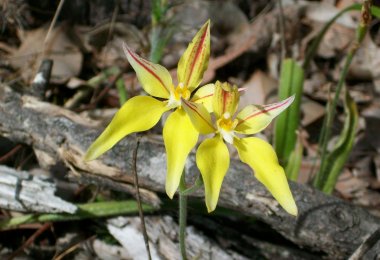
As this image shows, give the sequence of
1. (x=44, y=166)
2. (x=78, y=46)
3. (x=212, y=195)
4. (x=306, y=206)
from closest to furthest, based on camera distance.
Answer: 1. (x=212, y=195)
2. (x=306, y=206)
3. (x=44, y=166)
4. (x=78, y=46)

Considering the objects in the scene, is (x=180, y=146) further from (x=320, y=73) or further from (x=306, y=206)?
(x=320, y=73)

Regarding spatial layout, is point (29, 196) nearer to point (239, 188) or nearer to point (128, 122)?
point (239, 188)

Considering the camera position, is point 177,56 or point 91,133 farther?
point 177,56

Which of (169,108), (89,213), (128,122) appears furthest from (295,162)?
(128,122)

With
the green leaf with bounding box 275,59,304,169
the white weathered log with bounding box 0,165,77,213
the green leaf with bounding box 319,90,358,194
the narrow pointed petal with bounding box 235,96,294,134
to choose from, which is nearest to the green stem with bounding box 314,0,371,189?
the green leaf with bounding box 319,90,358,194

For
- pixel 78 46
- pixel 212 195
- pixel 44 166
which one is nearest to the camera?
pixel 212 195

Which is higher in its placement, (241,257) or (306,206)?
(306,206)

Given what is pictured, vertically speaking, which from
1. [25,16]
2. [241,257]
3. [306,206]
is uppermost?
[25,16]

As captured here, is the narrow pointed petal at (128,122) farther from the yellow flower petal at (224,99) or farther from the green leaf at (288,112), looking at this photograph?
the green leaf at (288,112)

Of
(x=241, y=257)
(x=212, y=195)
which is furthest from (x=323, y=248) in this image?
(x=212, y=195)
